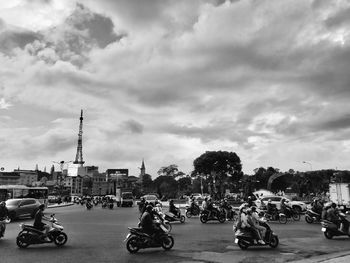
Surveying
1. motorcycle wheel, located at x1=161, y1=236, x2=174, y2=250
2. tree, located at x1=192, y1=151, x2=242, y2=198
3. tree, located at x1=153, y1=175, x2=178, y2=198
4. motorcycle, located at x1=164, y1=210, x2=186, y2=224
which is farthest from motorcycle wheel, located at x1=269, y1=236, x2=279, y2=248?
tree, located at x1=153, y1=175, x2=178, y2=198

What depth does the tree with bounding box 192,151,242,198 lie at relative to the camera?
88375mm

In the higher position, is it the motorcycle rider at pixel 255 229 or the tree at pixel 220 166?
the tree at pixel 220 166

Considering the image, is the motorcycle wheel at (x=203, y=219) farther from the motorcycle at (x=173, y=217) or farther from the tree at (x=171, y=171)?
the tree at (x=171, y=171)

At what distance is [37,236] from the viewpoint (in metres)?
13.2

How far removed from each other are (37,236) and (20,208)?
16.7m

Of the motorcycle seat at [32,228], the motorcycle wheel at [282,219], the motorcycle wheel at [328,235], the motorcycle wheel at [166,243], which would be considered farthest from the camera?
the motorcycle wheel at [282,219]

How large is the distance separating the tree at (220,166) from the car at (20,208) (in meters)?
61.1

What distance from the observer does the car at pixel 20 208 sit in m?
27.7

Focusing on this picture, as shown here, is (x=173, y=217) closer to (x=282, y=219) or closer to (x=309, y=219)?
(x=282, y=219)

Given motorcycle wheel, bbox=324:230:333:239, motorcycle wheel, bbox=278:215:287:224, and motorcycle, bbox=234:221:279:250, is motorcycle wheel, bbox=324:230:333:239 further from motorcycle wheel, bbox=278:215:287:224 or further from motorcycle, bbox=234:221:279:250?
motorcycle wheel, bbox=278:215:287:224

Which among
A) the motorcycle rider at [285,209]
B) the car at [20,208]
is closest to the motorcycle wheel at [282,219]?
the motorcycle rider at [285,209]

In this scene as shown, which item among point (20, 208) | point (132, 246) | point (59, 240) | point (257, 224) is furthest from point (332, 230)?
point (20, 208)

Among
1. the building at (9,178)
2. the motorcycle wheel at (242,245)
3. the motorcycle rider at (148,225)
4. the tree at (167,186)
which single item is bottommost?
the motorcycle wheel at (242,245)

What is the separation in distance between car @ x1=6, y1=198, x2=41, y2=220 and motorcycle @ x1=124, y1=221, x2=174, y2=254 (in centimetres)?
1869
